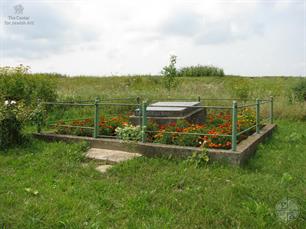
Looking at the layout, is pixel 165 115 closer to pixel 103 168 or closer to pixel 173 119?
pixel 173 119

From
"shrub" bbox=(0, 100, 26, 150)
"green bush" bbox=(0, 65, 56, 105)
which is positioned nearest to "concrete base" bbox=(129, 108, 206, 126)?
"shrub" bbox=(0, 100, 26, 150)

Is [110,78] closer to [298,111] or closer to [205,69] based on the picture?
[205,69]

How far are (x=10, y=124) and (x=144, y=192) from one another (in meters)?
4.00

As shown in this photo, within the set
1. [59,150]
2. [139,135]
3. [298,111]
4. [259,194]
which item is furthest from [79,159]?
[298,111]

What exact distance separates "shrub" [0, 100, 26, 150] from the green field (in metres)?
0.34

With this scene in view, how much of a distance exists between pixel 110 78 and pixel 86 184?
22723mm

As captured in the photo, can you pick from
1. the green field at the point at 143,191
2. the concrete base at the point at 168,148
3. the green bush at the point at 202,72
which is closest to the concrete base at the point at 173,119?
the concrete base at the point at 168,148

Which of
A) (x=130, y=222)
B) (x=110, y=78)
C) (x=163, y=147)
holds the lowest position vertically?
(x=130, y=222)

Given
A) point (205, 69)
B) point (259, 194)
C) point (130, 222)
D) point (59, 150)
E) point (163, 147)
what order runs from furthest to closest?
point (205, 69) < point (59, 150) < point (163, 147) < point (259, 194) < point (130, 222)

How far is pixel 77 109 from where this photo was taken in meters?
13.6

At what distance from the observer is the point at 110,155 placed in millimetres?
6508

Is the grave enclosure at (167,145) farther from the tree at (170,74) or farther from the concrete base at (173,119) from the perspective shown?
the tree at (170,74)

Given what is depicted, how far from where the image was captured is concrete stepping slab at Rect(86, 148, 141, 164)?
20.4ft

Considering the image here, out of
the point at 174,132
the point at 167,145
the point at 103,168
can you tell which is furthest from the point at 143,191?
the point at 174,132
